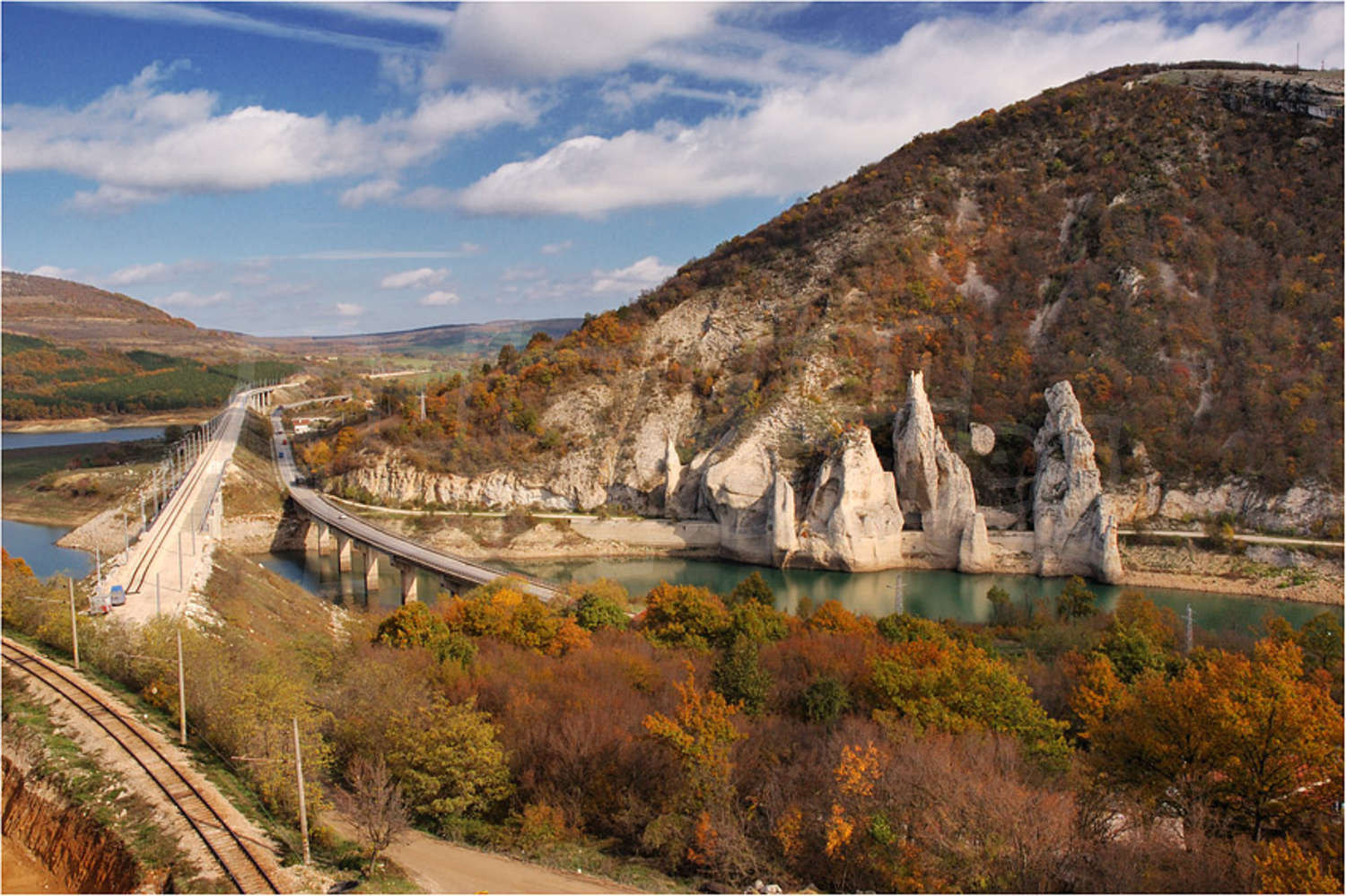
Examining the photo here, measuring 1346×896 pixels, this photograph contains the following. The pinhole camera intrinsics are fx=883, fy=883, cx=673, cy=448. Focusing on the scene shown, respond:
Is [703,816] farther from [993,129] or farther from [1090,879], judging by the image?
[993,129]

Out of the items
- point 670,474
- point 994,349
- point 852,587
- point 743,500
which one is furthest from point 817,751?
point 994,349

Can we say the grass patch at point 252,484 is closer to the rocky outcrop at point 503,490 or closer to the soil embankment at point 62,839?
the rocky outcrop at point 503,490

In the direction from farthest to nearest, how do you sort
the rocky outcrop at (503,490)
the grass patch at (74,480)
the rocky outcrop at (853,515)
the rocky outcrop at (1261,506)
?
the grass patch at (74,480), the rocky outcrop at (503,490), the rocky outcrop at (853,515), the rocky outcrop at (1261,506)

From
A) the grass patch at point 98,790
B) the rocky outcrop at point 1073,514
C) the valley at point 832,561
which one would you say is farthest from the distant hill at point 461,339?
the grass patch at point 98,790

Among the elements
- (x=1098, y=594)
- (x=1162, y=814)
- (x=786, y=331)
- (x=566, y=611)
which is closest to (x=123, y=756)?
(x=566, y=611)

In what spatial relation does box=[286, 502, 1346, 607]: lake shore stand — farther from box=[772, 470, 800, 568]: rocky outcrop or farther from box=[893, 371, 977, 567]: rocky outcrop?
box=[772, 470, 800, 568]: rocky outcrop
